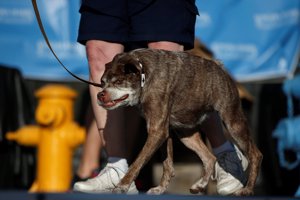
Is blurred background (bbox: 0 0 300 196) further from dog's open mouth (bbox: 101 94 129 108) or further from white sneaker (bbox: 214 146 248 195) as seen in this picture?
dog's open mouth (bbox: 101 94 129 108)

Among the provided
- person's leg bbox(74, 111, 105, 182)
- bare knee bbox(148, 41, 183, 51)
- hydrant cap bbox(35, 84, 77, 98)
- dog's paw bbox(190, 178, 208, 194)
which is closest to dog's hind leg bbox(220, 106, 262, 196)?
dog's paw bbox(190, 178, 208, 194)

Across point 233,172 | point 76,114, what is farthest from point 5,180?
point 233,172

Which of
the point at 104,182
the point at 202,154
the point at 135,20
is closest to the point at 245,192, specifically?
the point at 202,154

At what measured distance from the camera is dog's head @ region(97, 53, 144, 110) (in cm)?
349

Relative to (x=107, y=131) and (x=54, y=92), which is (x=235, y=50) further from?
(x=107, y=131)

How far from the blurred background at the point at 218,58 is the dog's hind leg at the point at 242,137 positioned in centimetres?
217

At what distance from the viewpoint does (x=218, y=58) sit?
6.11 meters

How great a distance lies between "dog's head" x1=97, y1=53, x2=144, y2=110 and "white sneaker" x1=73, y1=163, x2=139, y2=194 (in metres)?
0.49

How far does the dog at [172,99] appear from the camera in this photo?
3508 millimetres

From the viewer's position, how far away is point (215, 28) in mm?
6340

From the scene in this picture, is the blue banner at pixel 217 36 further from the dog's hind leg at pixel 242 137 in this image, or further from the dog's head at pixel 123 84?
the dog's head at pixel 123 84

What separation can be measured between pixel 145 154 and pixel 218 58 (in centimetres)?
274

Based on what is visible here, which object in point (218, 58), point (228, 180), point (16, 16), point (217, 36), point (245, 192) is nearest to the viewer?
point (245, 192)

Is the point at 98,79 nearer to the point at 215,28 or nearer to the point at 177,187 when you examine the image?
the point at 215,28
